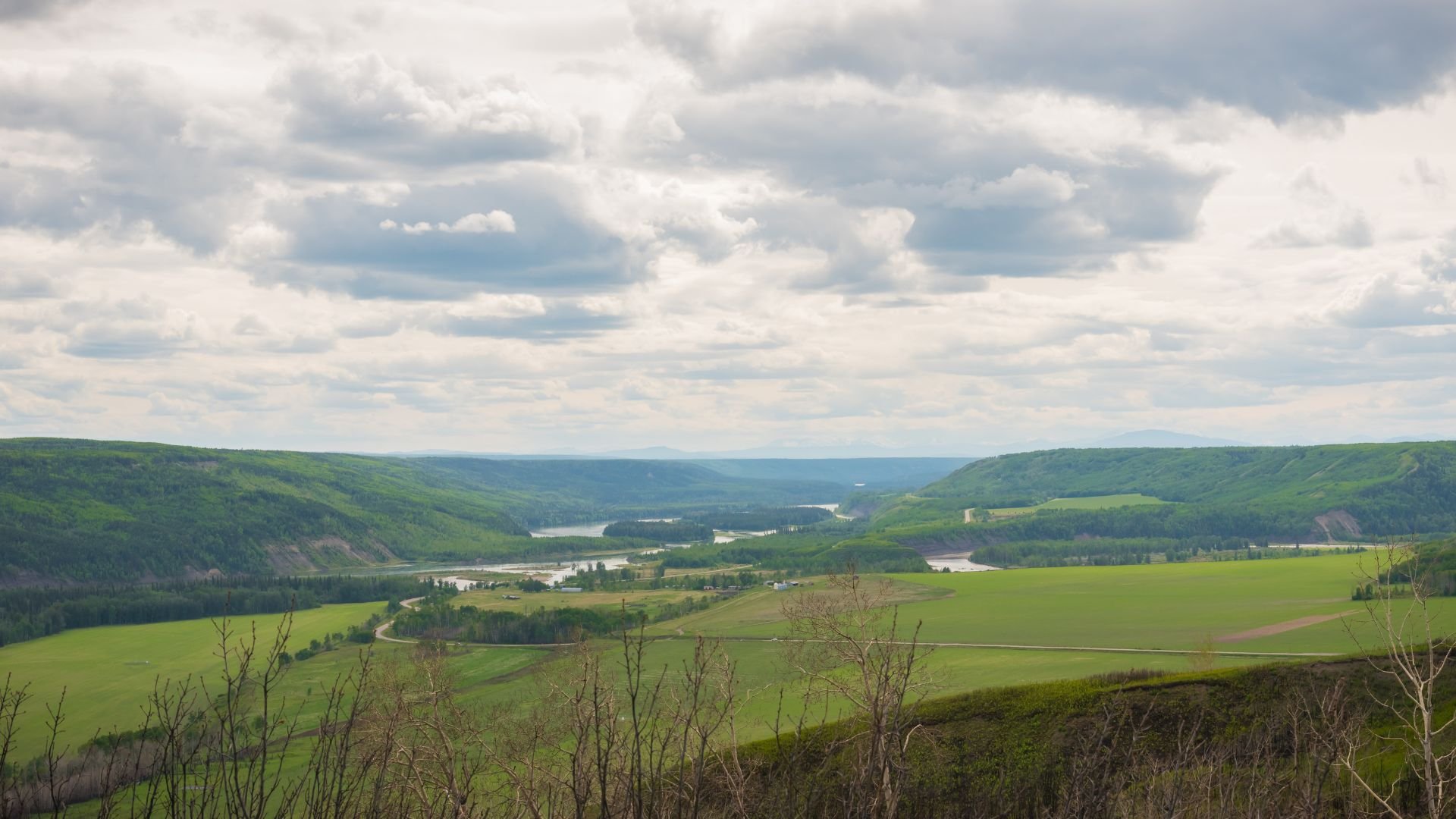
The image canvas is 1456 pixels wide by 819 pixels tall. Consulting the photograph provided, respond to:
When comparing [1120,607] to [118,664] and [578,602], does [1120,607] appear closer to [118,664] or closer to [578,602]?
[578,602]

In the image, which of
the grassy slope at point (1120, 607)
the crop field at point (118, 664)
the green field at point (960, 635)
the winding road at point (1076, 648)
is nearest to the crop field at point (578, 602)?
the green field at point (960, 635)

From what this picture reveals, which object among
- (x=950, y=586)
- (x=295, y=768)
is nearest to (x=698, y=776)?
(x=295, y=768)

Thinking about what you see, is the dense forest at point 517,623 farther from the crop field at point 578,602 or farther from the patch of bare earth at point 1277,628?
the patch of bare earth at point 1277,628

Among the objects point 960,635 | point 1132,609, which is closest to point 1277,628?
point 1132,609

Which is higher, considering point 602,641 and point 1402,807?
point 1402,807

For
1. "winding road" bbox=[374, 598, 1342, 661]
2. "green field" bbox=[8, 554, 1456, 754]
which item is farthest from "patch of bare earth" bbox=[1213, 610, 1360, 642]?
"winding road" bbox=[374, 598, 1342, 661]

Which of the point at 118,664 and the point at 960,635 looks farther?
the point at 118,664

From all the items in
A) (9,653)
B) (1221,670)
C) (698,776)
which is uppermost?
(698,776)

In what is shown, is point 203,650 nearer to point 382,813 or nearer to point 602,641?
point 602,641
